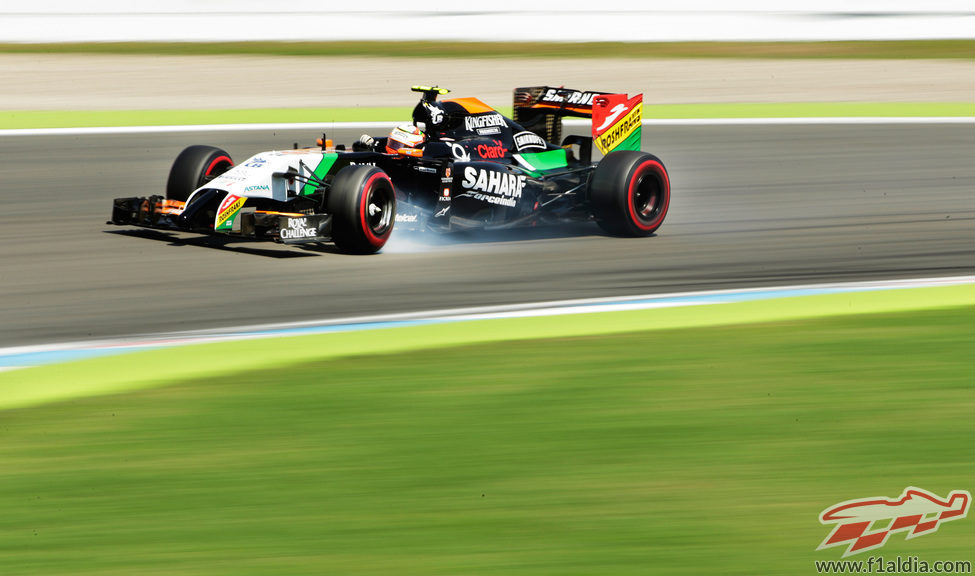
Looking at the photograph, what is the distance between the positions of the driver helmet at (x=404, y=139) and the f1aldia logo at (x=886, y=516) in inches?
256

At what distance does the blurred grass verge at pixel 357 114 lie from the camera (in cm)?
1978

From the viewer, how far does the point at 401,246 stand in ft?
34.1

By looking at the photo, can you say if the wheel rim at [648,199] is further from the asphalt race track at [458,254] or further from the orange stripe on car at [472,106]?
the orange stripe on car at [472,106]

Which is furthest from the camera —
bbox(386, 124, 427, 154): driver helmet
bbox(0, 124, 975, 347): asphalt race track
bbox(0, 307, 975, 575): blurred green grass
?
bbox(386, 124, 427, 154): driver helmet

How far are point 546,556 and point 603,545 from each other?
22 cm

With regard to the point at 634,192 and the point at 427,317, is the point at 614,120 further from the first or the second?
the point at 427,317

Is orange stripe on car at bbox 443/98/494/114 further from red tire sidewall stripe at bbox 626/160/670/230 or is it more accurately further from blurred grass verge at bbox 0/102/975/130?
blurred grass verge at bbox 0/102/975/130

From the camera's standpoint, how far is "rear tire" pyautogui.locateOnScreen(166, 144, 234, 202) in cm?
1036

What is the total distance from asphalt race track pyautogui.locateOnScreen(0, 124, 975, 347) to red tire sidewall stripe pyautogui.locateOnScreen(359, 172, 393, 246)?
0.55 feet
